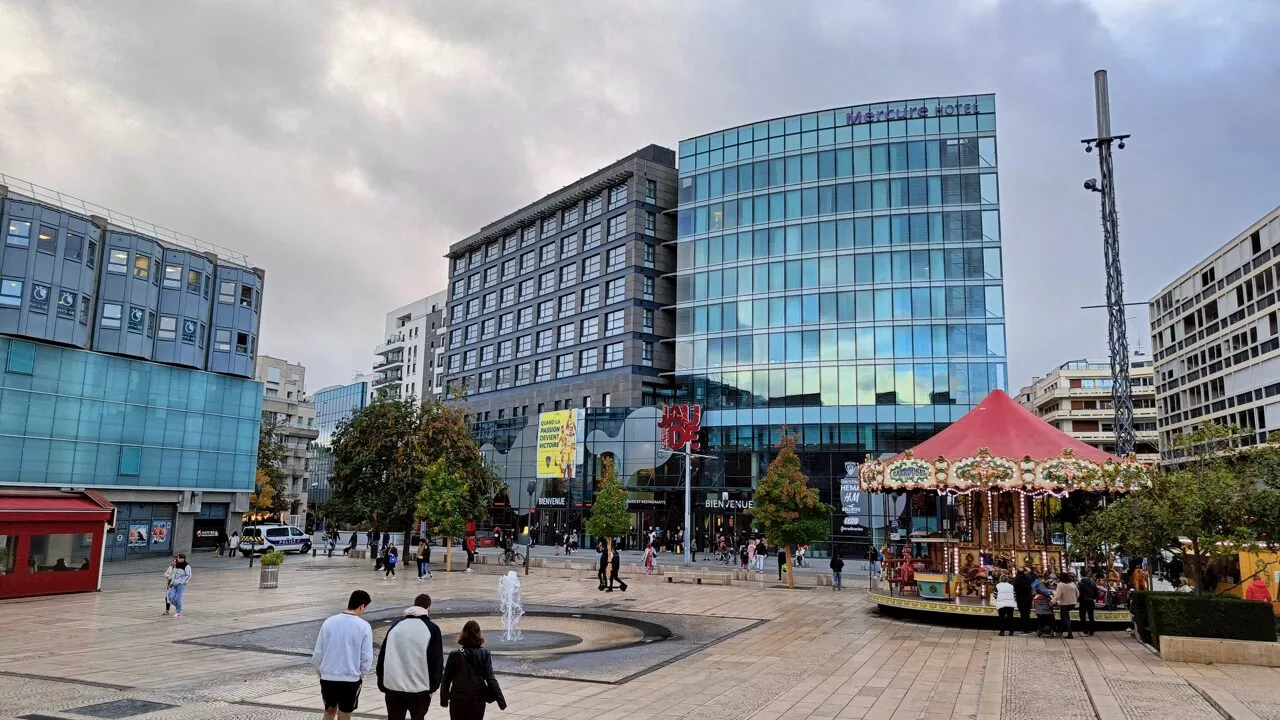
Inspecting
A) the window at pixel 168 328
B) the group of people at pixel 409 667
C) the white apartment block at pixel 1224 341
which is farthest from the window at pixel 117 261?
the white apartment block at pixel 1224 341

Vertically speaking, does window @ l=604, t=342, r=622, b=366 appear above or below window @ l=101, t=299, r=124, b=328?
above

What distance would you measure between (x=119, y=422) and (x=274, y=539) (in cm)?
1265

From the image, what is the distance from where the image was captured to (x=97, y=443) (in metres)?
44.4

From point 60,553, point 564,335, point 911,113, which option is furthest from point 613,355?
point 60,553

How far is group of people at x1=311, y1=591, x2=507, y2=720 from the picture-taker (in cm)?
795

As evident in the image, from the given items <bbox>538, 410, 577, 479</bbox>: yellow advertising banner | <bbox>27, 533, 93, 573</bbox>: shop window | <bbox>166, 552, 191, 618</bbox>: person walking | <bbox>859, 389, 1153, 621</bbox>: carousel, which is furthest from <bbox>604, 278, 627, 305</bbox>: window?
<bbox>166, 552, 191, 618</bbox>: person walking

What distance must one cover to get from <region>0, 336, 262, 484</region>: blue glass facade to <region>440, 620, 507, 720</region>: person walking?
4315cm

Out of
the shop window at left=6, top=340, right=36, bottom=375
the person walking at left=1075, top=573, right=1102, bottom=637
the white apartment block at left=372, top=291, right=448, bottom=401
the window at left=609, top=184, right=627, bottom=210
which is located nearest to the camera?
the person walking at left=1075, top=573, right=1102, bottom=637

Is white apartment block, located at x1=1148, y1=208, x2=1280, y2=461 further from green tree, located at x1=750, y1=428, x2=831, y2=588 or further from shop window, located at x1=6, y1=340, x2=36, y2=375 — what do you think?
shop window, located at x1=6, y1=340, x2=36, y2=375

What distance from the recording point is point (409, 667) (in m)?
8.25

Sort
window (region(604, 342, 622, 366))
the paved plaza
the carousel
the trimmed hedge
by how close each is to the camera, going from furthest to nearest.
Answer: window (region(604, 342, 622, 366)) < the carousel < the trimmed hedge < the paved plaza

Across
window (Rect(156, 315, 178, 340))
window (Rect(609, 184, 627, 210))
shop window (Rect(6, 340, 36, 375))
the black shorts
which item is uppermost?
window (Rect(609, 184, 627, 210))

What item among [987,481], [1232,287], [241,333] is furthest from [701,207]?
[987,481]

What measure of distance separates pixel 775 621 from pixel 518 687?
35.7ft
